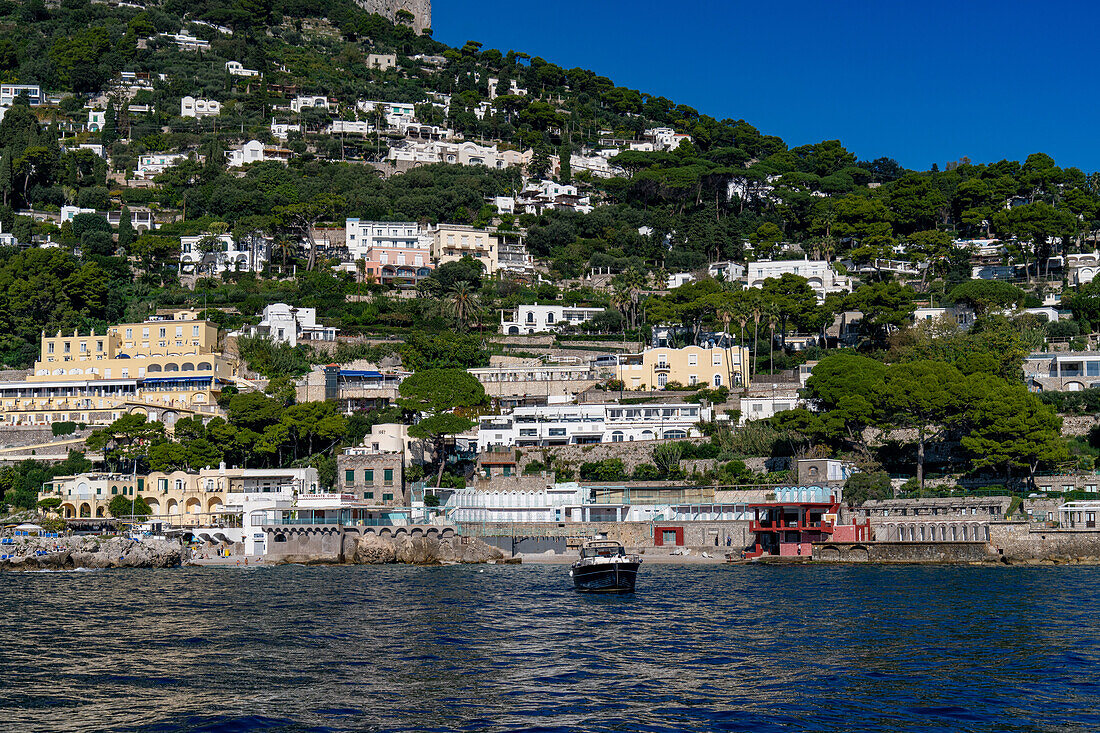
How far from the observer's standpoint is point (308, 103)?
463ft

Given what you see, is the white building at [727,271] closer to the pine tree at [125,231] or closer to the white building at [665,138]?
the white building at [665,138]

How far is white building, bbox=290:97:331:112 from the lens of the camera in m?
140

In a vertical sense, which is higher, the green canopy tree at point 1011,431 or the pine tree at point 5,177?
the pine tree at point 5,177

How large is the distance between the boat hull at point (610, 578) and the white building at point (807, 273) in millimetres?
54652

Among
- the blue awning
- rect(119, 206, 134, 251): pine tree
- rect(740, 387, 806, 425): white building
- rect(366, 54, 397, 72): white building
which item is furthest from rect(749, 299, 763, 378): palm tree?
rect(366, 54, 397, 72): white building

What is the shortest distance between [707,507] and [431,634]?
32.4 m

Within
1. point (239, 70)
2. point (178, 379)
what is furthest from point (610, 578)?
point (239, 70)

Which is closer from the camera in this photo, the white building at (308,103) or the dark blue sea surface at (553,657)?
the dark blue sea surface at (553,657)

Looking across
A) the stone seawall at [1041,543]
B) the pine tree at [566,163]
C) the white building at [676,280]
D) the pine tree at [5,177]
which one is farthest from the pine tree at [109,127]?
the stone seawall at [1041,543]

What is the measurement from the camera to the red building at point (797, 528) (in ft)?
201

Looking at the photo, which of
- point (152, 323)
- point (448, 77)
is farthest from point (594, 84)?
point (152, 323)

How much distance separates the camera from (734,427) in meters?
73.5

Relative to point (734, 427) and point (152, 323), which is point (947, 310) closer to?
point (734, 427)

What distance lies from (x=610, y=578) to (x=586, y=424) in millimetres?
31972
